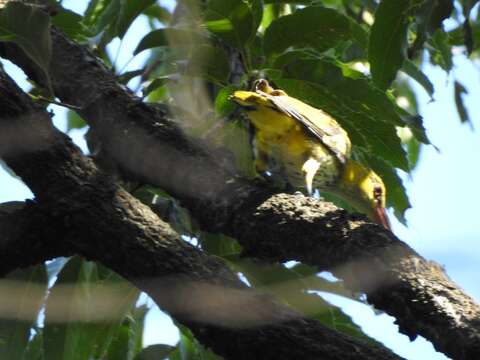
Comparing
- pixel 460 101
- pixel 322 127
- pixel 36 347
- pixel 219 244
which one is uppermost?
pixel 460 101

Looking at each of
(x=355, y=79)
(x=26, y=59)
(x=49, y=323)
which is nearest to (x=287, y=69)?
(x=355, y=79)

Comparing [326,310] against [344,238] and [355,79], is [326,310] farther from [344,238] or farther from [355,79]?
[355,79]

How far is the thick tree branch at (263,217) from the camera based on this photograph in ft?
7.53

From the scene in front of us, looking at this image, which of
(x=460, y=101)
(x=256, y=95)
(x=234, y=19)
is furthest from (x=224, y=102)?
(x=460, y=101)

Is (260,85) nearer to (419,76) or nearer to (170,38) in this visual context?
Answer: (170,38)

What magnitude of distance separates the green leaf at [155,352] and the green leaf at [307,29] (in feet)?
3.68

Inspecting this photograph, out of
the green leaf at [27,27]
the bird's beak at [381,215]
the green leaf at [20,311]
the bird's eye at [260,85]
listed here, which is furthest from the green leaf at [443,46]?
the green leaf at [20,311]

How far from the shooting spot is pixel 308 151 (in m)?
3.85

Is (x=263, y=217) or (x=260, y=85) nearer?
(x=263, y=217)

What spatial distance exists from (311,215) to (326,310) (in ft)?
1.64

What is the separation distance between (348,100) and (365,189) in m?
0.95

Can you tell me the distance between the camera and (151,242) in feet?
8.14

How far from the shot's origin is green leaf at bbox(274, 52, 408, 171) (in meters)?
3.08

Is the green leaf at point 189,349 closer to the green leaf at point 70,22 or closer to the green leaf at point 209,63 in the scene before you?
the green leaf at point 209,63
